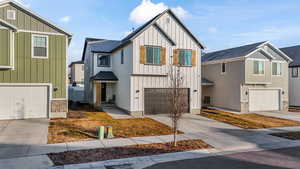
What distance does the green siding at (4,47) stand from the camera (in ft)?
41.3

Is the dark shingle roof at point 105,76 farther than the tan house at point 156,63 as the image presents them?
Yes

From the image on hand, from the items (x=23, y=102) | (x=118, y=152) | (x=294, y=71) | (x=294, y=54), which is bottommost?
(x=118, y=152)

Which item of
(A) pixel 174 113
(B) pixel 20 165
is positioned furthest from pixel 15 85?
(A) pixel 174 113

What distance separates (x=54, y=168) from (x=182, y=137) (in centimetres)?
594

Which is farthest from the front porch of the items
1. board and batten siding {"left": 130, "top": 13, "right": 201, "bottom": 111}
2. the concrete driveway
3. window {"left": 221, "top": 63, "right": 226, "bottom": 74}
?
window {"left": 221, "top": 63, "right": 226, "bottom": 74}

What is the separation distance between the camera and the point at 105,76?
2058cm

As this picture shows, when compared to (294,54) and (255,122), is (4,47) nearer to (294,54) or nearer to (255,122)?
(255,122)

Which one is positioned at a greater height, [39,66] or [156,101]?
[39,66]

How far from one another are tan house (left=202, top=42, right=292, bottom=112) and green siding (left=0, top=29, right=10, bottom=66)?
59.7ft

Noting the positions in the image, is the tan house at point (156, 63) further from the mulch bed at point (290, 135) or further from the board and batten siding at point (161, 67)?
the mulch bed at point (290, 135)

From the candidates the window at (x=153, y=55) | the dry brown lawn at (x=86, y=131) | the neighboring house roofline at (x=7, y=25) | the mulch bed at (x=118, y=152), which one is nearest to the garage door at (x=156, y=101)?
the window at (x=153, y=55)

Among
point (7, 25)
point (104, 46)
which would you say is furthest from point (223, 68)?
point (7, 25)

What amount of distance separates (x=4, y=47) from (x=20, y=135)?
6156mm

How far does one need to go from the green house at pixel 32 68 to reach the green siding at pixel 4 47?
0.07 metres
